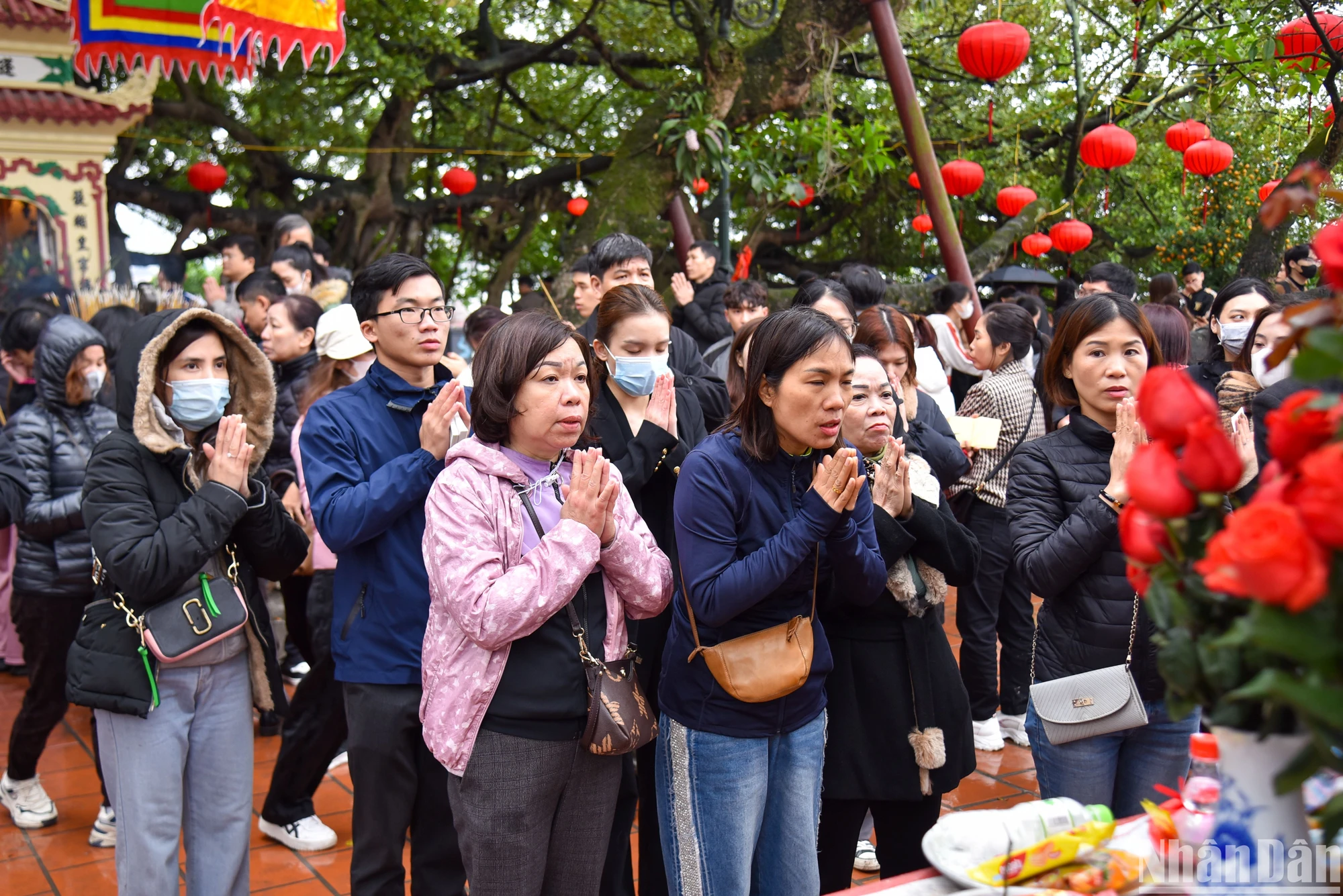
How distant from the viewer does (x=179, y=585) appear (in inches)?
102

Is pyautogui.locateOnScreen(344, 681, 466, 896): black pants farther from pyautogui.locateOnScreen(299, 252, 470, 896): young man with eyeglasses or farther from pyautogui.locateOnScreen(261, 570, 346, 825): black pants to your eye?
pyautogui.locateOnScreen(261, 570, 346, 825): black pants

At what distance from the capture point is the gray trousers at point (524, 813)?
2137 mm

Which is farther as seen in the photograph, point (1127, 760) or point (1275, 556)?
point (1127, 760)

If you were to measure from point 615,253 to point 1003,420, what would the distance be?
180cm

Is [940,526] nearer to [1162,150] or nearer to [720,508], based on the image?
[720,508]

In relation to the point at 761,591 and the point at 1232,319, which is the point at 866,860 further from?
the point at 1232,319

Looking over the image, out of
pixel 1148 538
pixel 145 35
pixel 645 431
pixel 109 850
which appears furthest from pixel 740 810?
pixel 145 35

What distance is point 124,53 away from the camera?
731 cm

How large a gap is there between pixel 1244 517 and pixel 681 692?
1.52 meters

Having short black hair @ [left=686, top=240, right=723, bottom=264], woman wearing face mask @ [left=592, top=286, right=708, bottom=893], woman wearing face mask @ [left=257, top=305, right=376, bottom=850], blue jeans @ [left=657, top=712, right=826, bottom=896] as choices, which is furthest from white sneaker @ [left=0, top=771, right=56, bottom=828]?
short black hair @ [left=686, top=240, right=723, bottom=264]

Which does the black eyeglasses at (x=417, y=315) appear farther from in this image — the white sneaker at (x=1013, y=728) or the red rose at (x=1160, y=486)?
the white sneaker at (x=1013, y=728)

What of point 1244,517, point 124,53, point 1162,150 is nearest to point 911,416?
point 1244,517

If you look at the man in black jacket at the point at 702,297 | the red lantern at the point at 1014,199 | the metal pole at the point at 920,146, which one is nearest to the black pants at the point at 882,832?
the man in black jacket at the point at 702,297

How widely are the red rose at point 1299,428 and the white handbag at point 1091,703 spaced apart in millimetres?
1323
